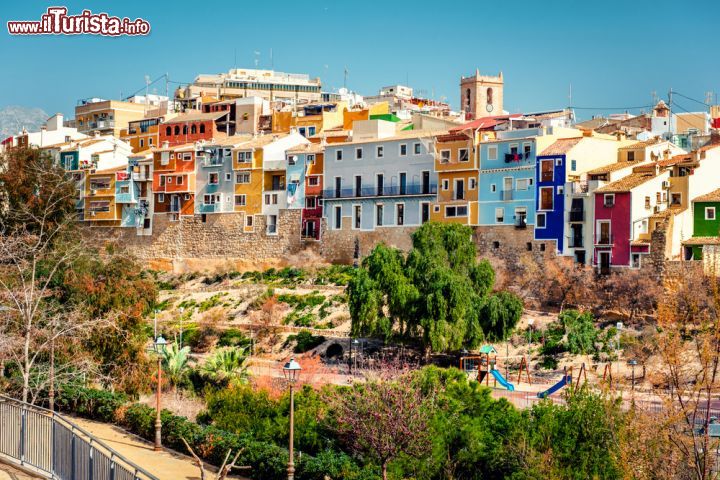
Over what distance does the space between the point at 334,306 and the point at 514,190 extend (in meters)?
10.2

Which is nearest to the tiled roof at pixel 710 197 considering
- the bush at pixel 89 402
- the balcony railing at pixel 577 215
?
the balcony railing at pixel 577 215

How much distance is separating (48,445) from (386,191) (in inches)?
1523

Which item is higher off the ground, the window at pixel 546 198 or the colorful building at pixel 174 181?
the colorful building at pixel 174 181

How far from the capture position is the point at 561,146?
164 ft

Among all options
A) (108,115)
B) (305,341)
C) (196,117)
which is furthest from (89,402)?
(108,115)

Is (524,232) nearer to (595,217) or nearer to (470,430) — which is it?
(595,217)

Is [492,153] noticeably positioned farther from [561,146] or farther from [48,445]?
[48,445]

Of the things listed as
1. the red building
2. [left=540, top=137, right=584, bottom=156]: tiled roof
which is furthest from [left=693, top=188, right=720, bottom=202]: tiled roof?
the red building

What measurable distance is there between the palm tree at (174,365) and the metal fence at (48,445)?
1346 cm

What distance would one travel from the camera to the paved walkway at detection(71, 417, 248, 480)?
2170 cm

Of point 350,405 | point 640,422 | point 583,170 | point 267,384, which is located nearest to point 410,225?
point 583,170

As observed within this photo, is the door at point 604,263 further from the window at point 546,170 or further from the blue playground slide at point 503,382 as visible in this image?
the blue playground slide at point 503,382

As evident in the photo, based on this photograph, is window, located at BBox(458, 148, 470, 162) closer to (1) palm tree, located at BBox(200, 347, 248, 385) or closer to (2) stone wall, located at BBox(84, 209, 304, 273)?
(2) stone wall, located at BBox(84, 209, 304, 273)

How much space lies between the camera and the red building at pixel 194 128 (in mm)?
72188
